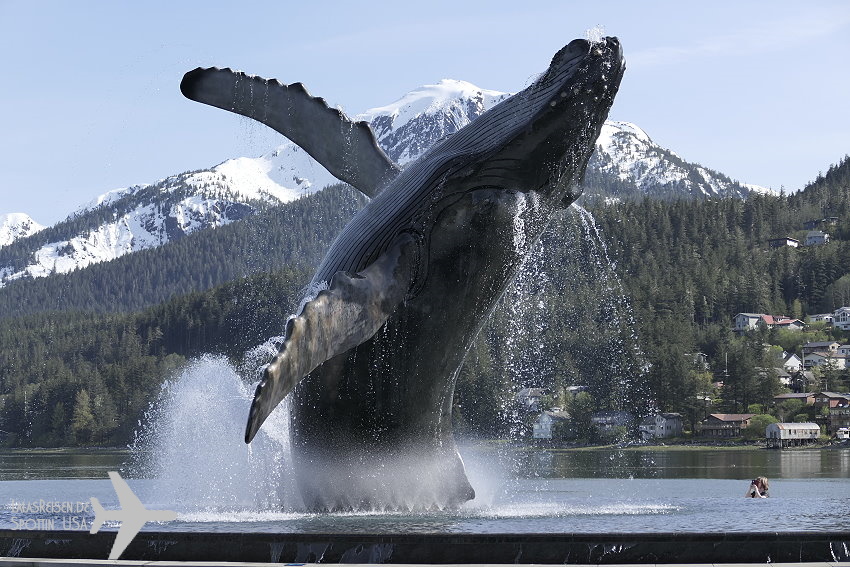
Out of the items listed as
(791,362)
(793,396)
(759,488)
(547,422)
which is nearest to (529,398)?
(547,422)

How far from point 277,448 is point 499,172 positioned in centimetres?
522

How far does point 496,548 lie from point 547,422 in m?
116

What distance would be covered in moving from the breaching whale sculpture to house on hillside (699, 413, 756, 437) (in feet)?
392

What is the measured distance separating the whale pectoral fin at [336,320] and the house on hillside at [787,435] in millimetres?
115660

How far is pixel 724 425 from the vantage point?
5148 inches

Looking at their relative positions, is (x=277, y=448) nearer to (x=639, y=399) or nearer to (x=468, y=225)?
(x=468, y=225)

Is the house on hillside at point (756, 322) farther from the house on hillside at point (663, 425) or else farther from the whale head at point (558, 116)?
the whale head at point (558, 116)

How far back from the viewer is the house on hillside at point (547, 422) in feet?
399

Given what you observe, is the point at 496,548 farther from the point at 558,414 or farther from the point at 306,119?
the point at 558,414

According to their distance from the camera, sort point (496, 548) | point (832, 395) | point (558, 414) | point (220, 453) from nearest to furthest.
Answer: point (496, 548) → point (220, 453) → point (558, 414) → point (832, 395)

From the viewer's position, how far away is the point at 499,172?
1320cm

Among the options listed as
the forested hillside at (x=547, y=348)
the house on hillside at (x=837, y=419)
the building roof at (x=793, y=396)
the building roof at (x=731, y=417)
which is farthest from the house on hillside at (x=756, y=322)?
the building roof at (x=731, y=417)

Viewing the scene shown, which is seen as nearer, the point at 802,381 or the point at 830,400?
the point at 830,400

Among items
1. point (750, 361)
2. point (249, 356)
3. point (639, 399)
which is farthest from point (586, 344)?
point (249, 356)
